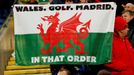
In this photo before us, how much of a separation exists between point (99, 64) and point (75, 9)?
3.29 feet

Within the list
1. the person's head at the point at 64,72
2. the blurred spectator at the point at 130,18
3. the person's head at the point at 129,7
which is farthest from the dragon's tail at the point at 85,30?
the person's head at the point at 129,7

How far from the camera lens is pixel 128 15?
30.2 feet

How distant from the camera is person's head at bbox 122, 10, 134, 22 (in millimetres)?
9102

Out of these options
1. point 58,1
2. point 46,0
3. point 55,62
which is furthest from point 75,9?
point 46,0

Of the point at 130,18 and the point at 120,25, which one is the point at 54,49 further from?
the point at 130,18

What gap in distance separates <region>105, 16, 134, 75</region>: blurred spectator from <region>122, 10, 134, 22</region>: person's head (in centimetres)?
85

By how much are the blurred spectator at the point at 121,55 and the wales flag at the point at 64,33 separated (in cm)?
10

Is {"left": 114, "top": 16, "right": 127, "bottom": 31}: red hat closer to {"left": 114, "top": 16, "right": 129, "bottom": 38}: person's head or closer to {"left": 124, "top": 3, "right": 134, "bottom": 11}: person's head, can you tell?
Answer: {"left": 114, "top": 16, "right": 129, "bottom": 38}: person's head

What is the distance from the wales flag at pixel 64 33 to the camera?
8.23 m

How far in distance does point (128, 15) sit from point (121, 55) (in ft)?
4.03

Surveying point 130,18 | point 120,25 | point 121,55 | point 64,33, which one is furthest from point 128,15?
point 64,33

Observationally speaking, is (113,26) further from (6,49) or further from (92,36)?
(6,49)

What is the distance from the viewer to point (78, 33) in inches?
327

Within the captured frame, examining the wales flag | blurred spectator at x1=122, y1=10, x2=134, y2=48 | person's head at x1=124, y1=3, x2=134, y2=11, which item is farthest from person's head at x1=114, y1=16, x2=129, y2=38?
person's head at x1=124, y1=3, x2=134, y2=11
